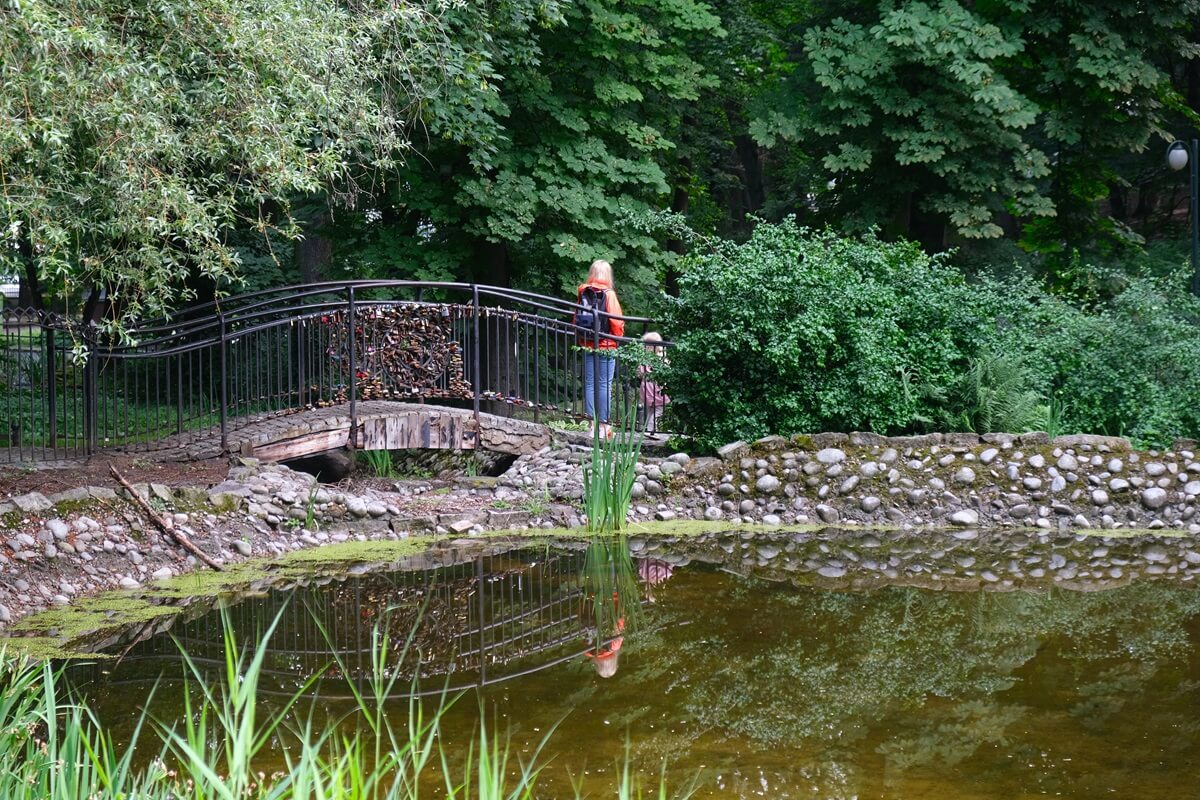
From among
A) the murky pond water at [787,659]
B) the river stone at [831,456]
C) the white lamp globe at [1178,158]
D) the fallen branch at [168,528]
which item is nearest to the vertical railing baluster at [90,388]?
the fallen branch at [168,528]

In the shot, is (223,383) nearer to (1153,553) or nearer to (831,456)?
(831,456)

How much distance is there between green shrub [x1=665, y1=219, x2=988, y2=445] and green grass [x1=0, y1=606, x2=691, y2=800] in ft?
15.5

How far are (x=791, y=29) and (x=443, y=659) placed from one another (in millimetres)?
12793

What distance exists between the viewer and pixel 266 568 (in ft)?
24.6

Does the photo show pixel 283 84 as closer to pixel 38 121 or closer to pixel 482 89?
pixel 38 121

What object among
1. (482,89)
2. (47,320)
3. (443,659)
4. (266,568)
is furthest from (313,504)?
(482,89)

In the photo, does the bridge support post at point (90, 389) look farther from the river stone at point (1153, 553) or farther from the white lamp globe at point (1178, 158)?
the white lamp globe at point (1178, 158)

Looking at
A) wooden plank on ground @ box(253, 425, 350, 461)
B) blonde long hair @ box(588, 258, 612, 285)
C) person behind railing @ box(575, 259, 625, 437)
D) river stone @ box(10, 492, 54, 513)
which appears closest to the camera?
river stone @ box(10, 492, 54, 513)

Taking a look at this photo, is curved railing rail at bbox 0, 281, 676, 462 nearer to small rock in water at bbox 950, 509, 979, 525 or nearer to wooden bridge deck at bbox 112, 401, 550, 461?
wooden bridge deck at bbox 112, 401, 550, 461

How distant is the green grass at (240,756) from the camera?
90.0 inches

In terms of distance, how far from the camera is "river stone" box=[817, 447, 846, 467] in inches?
363

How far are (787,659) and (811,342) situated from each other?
425cm

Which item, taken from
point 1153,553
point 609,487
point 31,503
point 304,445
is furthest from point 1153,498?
point 31,503

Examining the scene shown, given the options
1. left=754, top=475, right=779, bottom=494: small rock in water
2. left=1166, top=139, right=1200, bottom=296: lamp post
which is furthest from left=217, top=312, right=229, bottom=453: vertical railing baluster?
left=1166, top=139, right=1200, bottom=296: lamp post
